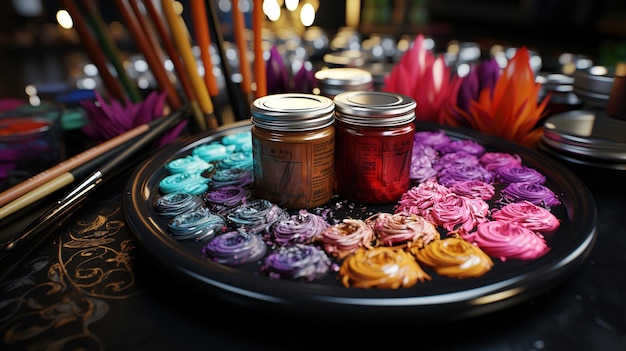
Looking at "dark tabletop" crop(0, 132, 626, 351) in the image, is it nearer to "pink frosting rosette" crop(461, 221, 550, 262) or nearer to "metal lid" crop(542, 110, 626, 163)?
"pink frosting rosette" crop(461, 221, 550, 262)

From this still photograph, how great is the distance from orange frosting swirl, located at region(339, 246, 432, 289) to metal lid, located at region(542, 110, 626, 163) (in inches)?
14.5

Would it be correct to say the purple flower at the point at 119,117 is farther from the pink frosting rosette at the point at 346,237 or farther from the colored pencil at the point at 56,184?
the pink frosting rosette at the point at 346,237

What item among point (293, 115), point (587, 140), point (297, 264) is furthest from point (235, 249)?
point (587, 140)

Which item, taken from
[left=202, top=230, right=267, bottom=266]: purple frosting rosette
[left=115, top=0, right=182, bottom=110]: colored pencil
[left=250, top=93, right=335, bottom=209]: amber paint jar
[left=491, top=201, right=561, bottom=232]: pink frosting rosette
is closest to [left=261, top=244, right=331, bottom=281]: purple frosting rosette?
[left=202, top=230, right=267, bottom=266]: purple frosting rosette

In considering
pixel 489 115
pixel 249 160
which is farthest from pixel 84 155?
pixel 489 115

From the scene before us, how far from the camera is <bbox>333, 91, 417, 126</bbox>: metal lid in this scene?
0.53m

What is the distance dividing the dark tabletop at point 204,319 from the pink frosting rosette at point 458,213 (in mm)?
109

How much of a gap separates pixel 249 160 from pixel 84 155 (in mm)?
230

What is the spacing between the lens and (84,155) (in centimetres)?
63

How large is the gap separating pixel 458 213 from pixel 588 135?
0.97ft

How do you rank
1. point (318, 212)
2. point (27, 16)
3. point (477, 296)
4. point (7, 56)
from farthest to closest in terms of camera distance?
point (27, 16), point (7, 56), point (318, 212), point (477, 296)

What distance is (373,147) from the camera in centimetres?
54

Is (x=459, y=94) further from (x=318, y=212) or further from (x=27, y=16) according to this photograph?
(x=27, y=16)

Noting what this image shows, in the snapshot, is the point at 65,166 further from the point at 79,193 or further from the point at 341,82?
the point at 341,82
